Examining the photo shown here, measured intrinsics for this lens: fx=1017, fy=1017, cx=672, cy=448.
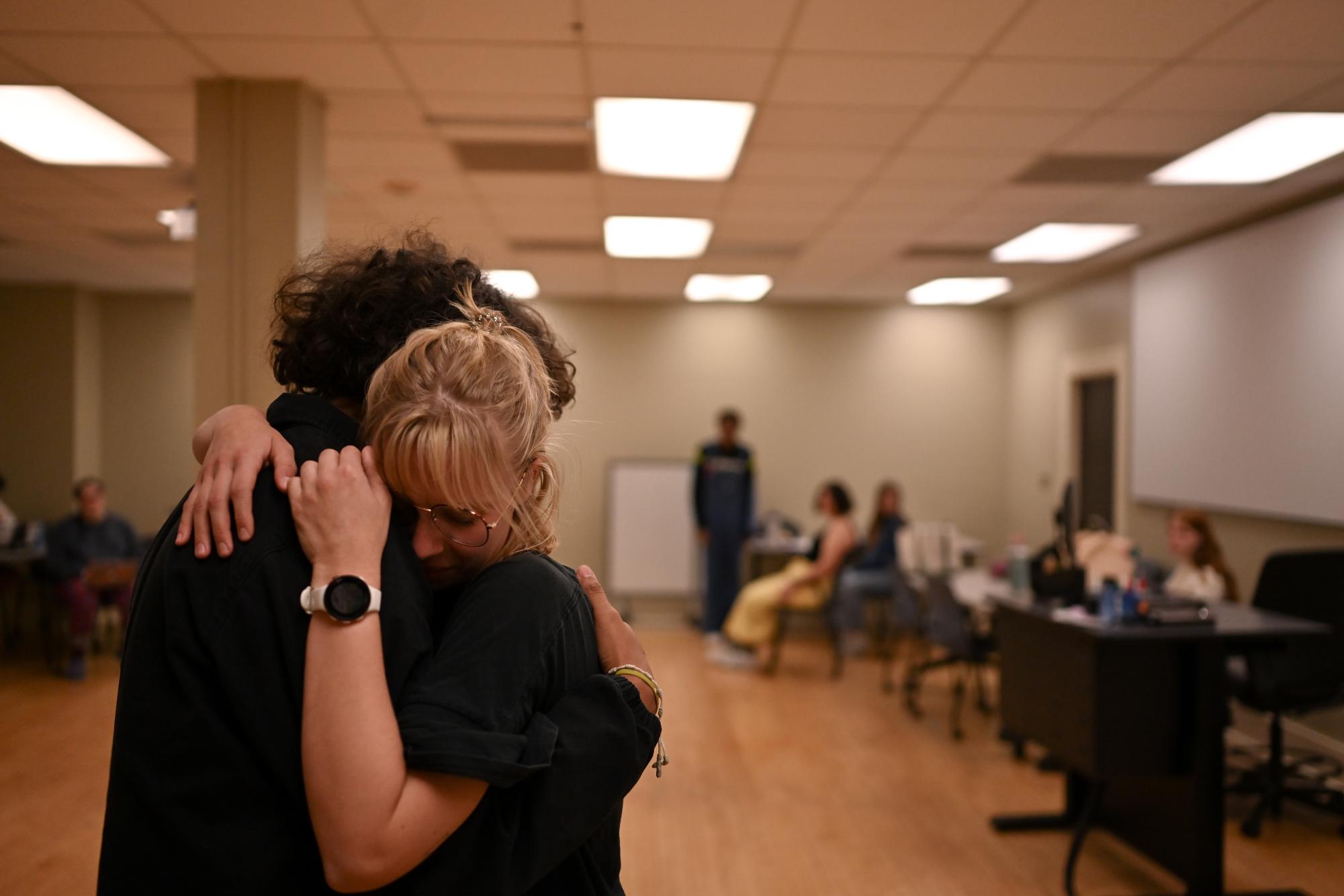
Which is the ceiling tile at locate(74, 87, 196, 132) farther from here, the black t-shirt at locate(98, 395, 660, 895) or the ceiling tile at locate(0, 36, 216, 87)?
the black t-shirt at locate(98, 395, 660, 895)

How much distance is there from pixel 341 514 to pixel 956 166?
4474mm

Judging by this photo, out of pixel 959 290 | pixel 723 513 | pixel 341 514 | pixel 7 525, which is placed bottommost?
pixel 723 513

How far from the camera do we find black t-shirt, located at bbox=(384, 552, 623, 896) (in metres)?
0.91

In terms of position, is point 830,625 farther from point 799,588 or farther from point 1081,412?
point 1081,412

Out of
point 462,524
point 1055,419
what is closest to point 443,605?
point 462,524

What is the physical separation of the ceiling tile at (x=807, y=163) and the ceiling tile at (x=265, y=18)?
1938mm

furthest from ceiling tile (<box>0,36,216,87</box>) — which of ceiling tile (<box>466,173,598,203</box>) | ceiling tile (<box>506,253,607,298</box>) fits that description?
ceiling tile (<box>506,253,607,298</box>)

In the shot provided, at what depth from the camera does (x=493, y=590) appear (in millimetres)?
999

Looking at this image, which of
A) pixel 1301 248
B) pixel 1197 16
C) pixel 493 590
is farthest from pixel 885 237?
pixel 493 590

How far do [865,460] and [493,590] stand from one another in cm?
911

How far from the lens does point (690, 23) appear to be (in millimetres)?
3254

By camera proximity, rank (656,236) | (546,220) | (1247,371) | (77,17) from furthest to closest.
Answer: (656,236) → (546,220) → (1247,371) → (77,17)

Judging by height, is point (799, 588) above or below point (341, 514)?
below

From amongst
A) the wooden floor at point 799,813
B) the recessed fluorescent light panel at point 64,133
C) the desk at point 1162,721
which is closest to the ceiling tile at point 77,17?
the recessed fluorescent light panel at point 64,133
